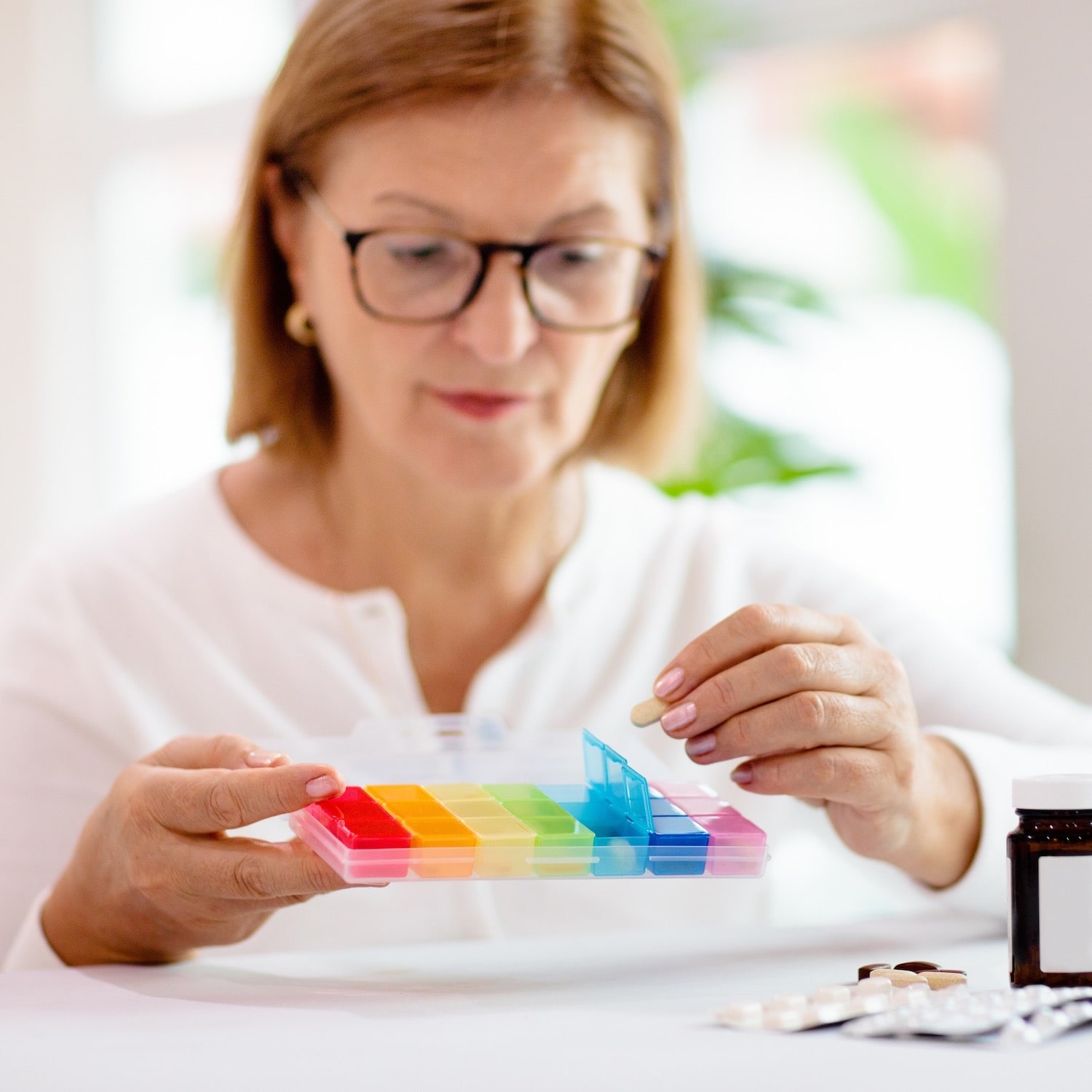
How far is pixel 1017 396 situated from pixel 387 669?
1118 mm

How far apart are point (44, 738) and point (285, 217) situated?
51cm

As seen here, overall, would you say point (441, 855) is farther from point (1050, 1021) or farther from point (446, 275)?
point (446, 275)

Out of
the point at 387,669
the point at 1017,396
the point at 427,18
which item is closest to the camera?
the point at 427,18

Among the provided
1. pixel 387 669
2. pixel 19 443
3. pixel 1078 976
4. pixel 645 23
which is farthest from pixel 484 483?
pixel 19 443

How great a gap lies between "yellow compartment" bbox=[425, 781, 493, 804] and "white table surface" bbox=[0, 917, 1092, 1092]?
0.10m

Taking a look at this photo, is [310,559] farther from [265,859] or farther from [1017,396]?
[1017,396]

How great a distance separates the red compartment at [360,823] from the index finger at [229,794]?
10 mm

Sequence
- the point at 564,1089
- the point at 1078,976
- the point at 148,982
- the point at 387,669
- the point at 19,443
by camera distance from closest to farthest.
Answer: the point at 564,1089 < the point at 1078,976 < the point at 148,982 < the point at 387,669 < the point at 19,443

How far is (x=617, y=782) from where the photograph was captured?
73 centimetres

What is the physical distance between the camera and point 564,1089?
0.52 m

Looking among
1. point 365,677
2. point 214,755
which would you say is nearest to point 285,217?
point 365,677

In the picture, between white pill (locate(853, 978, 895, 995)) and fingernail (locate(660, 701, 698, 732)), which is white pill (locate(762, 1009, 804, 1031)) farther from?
fingernail (locate(660, 701, 698, 732))

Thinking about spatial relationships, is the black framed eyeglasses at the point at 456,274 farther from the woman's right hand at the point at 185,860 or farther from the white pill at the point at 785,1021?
the white pill at the point at 785,1021

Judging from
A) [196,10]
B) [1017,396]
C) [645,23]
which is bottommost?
[1017,396]
